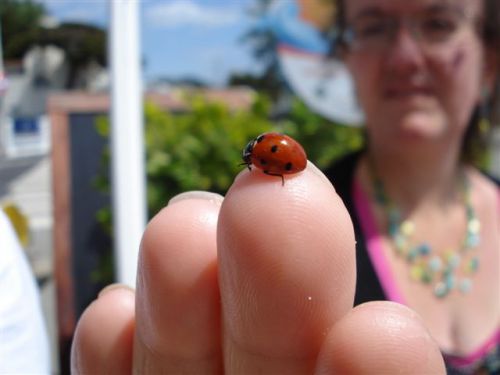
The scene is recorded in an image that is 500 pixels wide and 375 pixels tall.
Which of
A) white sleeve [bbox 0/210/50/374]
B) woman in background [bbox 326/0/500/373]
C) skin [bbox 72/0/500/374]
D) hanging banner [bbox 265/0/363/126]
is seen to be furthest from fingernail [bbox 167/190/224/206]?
hanging banner [bbox 265/0/363/126]

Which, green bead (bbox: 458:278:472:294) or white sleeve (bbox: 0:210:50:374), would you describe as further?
green bead (bbox: 458:278:472:294)

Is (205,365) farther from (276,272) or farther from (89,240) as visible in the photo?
(89,240)

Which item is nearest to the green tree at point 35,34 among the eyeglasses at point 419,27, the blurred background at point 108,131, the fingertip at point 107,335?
the blurred background at point 108,131

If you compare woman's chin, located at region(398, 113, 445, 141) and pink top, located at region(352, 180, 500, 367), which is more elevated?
woman's chin, located at region(398, 113, 445, 141)

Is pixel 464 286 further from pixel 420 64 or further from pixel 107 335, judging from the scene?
pixel 107 335

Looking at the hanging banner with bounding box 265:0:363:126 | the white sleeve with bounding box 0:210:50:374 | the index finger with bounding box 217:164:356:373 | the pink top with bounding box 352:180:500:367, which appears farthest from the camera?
the hanging banner with bounding box 265:0:363:126

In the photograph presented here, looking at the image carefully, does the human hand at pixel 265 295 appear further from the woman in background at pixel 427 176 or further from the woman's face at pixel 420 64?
the woman's face at pixel 420 64

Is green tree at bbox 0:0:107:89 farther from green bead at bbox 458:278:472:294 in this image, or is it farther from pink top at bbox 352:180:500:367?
green bead at bbox 458:278:472:294
